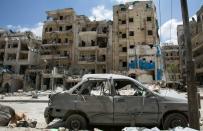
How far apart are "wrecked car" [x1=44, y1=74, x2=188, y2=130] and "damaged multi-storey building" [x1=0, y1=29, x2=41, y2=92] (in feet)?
169

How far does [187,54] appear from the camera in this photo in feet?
22.3

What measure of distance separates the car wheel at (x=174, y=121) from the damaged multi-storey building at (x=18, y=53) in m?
52.8

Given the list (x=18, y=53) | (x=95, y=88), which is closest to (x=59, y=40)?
(x=18, y=53)

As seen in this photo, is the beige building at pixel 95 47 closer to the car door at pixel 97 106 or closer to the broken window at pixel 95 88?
the broken window at pixel 95 88

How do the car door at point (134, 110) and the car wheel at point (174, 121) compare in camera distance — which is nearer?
the car wheel at point (174, 121)

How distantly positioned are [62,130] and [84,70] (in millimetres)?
47926

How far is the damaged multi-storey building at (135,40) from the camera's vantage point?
5062 cm

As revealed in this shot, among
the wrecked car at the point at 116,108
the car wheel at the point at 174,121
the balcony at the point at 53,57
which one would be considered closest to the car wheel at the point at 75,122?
the wrecked car at the point at 116,108

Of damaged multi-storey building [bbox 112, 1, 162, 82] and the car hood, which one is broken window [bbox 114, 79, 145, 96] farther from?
damaged multi-storey building [bbox 112, 1, 162, 82]

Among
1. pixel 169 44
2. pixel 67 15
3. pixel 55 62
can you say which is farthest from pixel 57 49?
pixel 169 44

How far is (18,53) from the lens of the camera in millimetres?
61094

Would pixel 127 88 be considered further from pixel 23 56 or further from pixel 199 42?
pixel 23 56

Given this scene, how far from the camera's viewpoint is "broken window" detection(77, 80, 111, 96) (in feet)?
29.7

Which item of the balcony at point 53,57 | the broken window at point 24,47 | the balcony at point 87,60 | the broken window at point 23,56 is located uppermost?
the broken window at point 24,47
